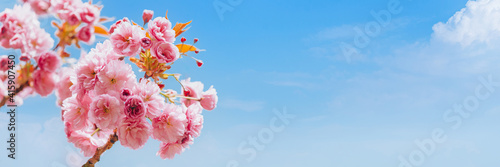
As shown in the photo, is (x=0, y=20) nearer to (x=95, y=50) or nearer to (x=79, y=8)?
(x=79, y=8)

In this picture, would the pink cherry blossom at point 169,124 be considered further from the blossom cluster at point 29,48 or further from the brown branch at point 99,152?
the blossom cluster at point 29,48

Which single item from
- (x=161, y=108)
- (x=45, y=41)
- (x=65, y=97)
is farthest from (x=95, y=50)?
(x=45, y=41)

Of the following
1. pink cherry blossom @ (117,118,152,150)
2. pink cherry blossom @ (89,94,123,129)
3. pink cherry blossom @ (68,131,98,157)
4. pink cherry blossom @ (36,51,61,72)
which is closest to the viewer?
pink cherry blossom @ (36,51,61,72)

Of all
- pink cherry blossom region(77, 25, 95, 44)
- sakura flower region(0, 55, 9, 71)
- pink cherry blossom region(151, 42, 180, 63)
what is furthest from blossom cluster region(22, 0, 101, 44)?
pink cherry blossom region(151, 42, 180, 63)

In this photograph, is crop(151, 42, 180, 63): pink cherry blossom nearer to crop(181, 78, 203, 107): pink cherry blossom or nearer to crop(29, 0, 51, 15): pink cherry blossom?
crop(181, 78, 203, 107): pink cherry blossom

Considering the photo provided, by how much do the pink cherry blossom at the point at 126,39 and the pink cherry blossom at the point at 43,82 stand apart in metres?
0.38

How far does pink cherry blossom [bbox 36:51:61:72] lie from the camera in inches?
38.5

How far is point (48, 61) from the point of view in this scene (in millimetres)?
980

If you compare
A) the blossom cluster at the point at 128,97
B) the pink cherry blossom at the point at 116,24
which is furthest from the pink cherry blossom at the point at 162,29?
the pink cherry blossom at the point at 116,24

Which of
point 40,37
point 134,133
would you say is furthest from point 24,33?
point 134,133

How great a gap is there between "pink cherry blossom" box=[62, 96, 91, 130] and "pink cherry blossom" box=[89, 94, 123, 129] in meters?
0.07

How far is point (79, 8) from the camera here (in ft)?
3.34

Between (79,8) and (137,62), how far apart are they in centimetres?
55

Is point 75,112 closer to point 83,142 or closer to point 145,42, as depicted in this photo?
point 83,142
